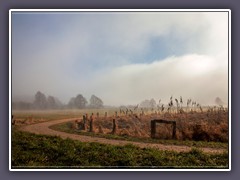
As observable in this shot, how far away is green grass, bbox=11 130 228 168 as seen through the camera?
2.54 m

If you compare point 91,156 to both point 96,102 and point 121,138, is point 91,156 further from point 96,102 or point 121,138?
point 96,102

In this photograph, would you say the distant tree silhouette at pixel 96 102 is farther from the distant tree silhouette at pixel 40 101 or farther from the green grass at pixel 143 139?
the distant tree silhouette at pixel 40 101

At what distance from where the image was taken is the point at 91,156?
2.55 m

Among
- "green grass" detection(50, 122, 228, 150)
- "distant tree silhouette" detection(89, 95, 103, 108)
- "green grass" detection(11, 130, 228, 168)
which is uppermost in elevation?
"distant tree silhouette" detection(89, 95, 103, 108)

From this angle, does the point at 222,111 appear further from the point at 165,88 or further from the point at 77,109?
the point at 77,109

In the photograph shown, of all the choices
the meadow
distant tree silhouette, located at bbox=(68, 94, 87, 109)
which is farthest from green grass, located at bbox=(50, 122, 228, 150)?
distant tree silhouette, located at bbox=(68, 94, 87, 109)

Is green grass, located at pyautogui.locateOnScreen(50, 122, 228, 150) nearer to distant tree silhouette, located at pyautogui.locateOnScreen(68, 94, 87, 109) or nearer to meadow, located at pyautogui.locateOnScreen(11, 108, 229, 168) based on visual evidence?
meadow, located at pyautogui.locateOnScreen(11, 108, 229, 168)

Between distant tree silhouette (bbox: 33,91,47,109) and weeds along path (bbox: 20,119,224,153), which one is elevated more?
distant tree silhouette (bbox: 33,91,47,109)

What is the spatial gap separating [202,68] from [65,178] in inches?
50.6

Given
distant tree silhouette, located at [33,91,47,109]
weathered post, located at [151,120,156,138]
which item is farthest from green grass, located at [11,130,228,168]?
distant tree silhouette, located at [33,91,47,109]

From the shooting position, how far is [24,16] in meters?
2.59

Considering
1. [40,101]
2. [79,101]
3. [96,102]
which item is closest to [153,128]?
[96,102]

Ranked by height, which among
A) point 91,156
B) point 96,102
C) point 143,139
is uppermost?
point 96,102

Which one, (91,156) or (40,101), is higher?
(40,101)
